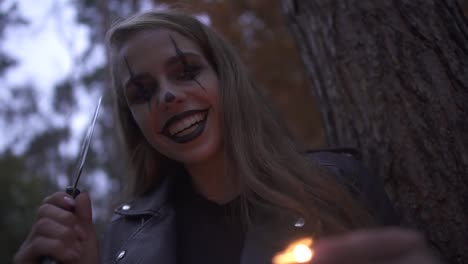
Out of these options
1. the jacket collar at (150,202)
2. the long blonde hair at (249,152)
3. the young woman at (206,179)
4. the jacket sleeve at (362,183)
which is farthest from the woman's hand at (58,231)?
the jacket sleeve at (362,183)

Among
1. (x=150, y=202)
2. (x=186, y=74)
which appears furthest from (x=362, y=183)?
(x=150, y=202)

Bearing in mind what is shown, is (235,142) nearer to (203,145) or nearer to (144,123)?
(203,145)

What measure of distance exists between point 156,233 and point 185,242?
0.44ft

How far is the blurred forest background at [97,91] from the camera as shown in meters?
→ 6.39

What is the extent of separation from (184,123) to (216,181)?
30 centimetres

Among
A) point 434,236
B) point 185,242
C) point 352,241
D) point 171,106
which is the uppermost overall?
point 171,106

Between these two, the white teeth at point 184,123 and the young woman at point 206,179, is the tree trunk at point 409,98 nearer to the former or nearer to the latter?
the young woman at point 206,179

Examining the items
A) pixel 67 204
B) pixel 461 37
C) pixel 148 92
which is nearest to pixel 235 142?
pixel 148 92

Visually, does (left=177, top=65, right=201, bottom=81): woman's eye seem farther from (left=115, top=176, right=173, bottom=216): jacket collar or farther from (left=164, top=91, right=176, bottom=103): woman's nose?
(left=115, top=176, right=173, bottom=216): jacket collar

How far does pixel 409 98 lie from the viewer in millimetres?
1985

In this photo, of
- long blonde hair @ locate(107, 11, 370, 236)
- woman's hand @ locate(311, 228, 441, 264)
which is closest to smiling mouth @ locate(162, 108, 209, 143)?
long blonde hair @ locate(107, 11, 370, 236)

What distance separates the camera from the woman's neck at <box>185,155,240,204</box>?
198 cm

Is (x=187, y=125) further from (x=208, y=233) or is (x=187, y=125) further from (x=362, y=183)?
(x=362, y=183)

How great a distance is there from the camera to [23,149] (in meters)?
23.8
